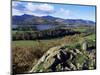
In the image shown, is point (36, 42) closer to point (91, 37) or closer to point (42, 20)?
point (42, 20)

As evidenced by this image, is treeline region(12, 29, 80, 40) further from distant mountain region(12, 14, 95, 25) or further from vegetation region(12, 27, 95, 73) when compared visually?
distant mountain region(12, 14, 95, 25)

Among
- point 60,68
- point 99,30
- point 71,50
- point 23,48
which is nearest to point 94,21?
point 99,30

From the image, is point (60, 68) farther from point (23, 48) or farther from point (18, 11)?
point (18, 11)

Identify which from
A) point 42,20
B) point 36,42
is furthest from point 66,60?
point 42,20

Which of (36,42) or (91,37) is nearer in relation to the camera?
(36,42)
